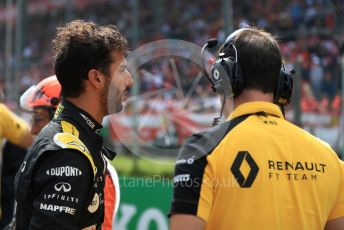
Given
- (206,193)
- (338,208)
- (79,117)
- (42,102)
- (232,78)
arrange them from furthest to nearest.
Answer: (42,102) → (79,117) → (338,208) → (232,78) → (206,193)

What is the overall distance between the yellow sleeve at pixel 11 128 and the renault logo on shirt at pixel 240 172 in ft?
10.2

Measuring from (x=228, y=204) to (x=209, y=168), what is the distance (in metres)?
0.14

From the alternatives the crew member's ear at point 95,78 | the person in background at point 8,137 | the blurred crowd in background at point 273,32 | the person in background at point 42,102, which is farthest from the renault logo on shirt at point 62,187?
the person in background at point 8,137

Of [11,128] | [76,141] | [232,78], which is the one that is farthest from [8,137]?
[232,78]

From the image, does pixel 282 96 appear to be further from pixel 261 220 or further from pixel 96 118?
pixel 96 118

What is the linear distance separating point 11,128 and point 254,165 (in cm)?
318

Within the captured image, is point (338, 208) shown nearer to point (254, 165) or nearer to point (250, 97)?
point (254, 165)

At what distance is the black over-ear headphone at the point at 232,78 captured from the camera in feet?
6.95

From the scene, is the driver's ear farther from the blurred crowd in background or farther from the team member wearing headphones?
the blurred crowd in background

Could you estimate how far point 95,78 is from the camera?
239 centimetres

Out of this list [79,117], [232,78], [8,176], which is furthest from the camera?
[8,176]

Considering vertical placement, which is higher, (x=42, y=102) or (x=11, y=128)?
(x=42, y=102)

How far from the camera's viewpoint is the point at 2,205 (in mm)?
5113

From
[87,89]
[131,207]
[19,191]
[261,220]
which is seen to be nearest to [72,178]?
[19,191]
